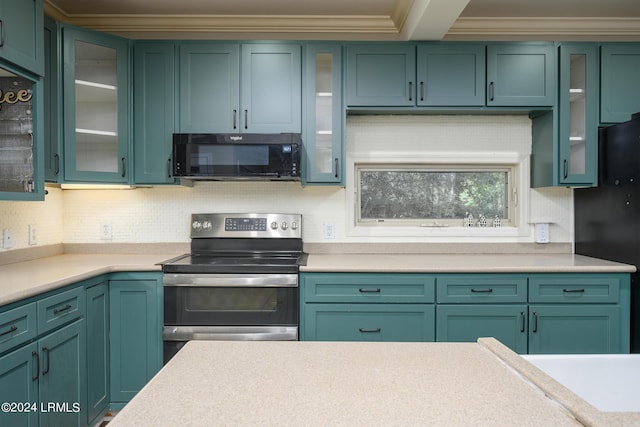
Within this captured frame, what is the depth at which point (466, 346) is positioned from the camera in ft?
3.34

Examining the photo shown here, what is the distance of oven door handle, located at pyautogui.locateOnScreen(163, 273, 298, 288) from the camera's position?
2346 mm

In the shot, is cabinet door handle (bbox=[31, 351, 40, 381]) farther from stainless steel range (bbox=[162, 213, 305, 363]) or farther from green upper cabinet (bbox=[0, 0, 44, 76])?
green upper cabinet (bbox=[0, 0, 44, 76])

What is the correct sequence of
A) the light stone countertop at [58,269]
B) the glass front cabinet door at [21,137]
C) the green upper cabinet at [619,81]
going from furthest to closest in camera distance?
the green upper cabinet at [619,81]
the glass front cabinet door at [21,137]
the light stone countertop at [58,269]

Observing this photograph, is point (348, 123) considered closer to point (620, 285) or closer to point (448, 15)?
point (448, 15)

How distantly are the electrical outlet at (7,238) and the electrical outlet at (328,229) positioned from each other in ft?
6.39

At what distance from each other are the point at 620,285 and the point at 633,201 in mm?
500

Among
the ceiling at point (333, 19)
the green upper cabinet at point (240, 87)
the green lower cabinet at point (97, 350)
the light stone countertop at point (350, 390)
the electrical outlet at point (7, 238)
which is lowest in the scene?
the green lower cabinet at point (97, 350)

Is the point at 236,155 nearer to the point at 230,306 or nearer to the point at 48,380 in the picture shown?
the point at 230,306

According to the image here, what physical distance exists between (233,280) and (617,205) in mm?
2397

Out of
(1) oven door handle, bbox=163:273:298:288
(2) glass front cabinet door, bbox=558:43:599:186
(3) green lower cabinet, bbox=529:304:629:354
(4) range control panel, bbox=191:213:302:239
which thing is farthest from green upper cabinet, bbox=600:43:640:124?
(1) oven door handle, bbox=163:273:298:288

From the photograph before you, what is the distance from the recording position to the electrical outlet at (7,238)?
2322mm

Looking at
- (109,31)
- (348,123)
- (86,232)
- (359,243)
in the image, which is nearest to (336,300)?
(359,243)

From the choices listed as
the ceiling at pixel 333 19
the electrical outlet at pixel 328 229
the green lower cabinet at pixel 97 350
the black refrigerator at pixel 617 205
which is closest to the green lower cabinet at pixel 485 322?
the black refrigerator at pixel 617 205

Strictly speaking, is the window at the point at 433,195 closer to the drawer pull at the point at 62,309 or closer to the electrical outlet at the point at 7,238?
the drawer pull at the point at 62,309
